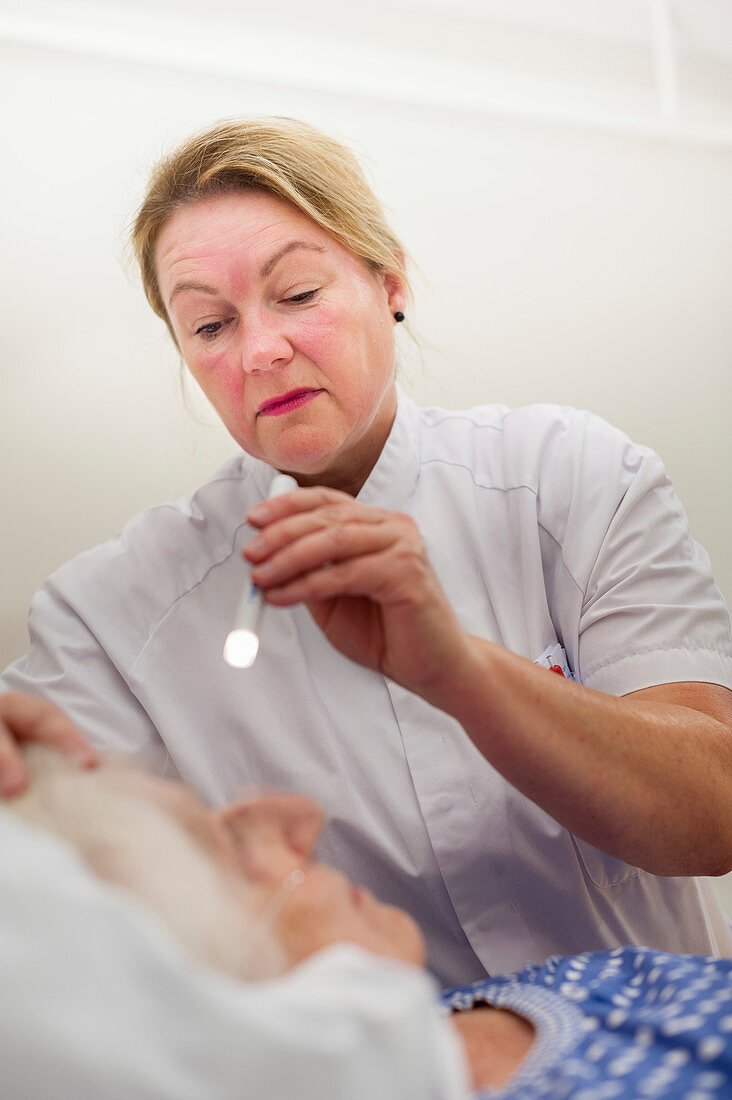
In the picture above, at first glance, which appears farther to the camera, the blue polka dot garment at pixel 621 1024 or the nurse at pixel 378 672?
the nurse at pixel 378 672

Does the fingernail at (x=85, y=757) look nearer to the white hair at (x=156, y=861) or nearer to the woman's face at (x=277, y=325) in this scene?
the white hair at (x=156, y=861)

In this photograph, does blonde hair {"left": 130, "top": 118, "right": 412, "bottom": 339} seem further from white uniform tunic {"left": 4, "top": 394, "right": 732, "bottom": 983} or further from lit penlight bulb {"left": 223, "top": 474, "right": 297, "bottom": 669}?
lit penlight bulb {"left": 223, "top": 474, "right": 297, "bottom": 669}

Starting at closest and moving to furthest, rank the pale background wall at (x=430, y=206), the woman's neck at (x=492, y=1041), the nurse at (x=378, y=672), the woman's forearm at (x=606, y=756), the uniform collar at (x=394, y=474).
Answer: the woman's neck at (x=492, y=1041) → the woman's forearm at (x=606, y=756) → the nurse at (x=378, y=672) → the uniform collar at (x=394, y=474) → the pale background wall at (x=430, y=206)

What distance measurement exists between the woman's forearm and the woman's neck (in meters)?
0.21

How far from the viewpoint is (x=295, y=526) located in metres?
0.75

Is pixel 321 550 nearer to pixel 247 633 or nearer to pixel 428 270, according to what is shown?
pixel 247 633

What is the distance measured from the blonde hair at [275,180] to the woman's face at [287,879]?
0.71m

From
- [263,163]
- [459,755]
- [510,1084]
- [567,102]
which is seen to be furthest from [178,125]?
[510,1084]

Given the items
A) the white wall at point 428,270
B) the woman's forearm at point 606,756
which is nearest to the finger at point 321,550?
the woman's forearm at point 606,756

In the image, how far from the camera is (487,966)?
104 centimetres

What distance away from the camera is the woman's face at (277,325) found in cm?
108

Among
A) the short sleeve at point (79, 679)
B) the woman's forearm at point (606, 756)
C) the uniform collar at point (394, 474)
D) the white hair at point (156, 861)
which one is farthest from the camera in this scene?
the uniform collar at point (394, 474)

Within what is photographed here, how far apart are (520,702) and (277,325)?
19.7 inches

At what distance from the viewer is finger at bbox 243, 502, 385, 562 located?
2.47 ft
